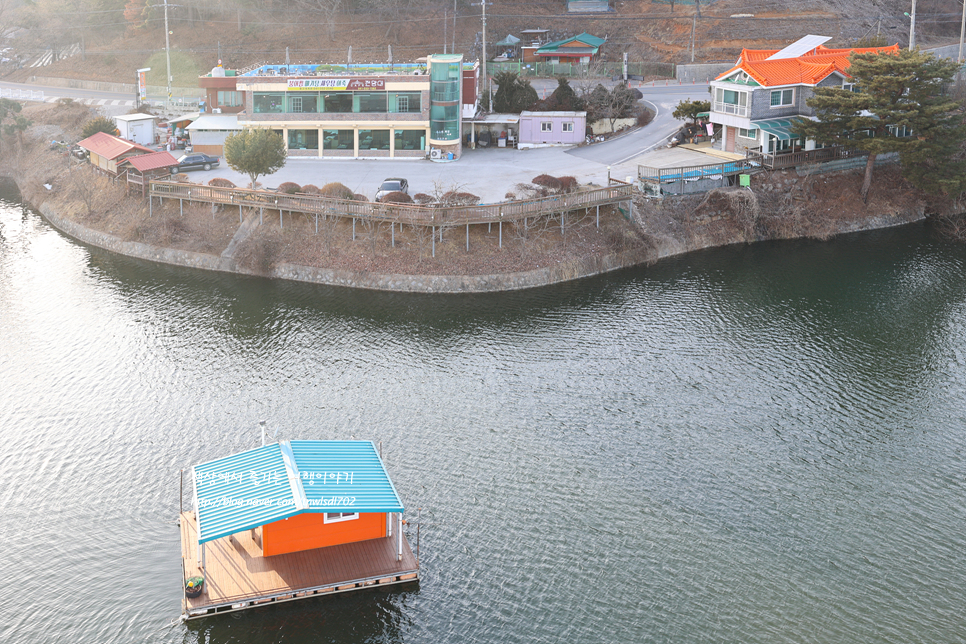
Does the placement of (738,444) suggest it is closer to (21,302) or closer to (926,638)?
(926,638)

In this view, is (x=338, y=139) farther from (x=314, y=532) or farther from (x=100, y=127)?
(x=314, y=532)

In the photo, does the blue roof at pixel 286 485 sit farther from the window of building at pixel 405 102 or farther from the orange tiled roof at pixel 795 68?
the orange tiled roof at pixel 795 68

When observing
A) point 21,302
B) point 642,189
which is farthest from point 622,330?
point 21,302

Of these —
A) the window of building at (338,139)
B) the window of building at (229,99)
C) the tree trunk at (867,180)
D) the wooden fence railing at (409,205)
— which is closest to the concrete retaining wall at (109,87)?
the window of building at (229,99)

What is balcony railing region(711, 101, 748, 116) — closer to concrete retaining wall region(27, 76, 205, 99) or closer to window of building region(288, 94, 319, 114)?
window of building region(288, 94, 319, 114)

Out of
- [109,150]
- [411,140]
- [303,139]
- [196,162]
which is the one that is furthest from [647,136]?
[109,150]

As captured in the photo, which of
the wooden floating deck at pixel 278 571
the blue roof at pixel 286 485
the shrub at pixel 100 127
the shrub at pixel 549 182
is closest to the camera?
the wooden floating deck at pixel 278 571
